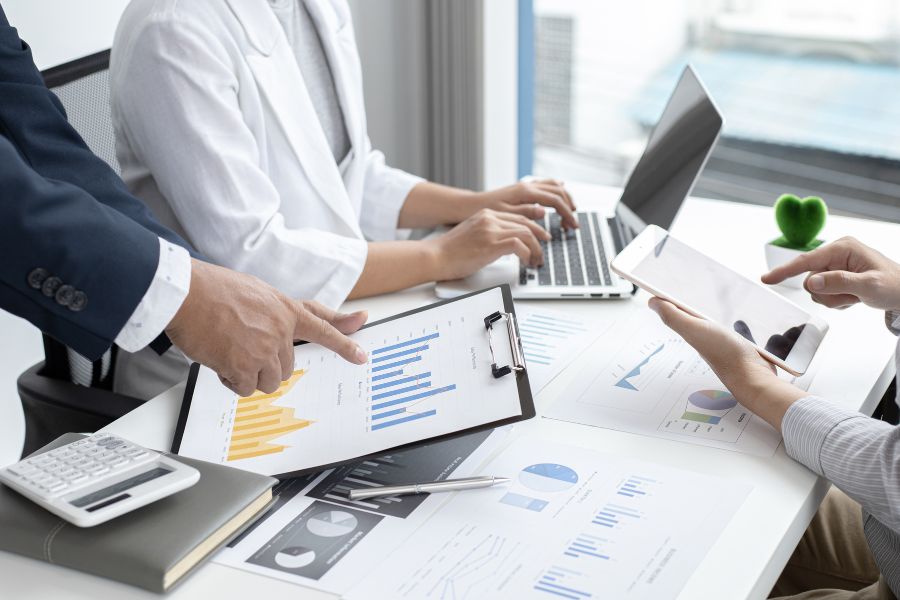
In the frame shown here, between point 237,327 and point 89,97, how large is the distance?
0.64 metres

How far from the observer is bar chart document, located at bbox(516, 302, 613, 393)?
1211mm

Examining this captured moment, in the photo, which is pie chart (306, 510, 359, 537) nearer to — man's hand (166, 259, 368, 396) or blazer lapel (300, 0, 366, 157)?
man's hand (166, 259, 368, 396)

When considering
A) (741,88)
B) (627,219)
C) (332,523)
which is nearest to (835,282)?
(627,219)

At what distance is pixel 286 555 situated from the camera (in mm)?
874

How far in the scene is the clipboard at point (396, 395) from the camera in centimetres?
97

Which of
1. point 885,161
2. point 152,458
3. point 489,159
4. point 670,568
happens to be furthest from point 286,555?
point 885,161

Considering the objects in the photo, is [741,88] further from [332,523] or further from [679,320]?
[332,523]

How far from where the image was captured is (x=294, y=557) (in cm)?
87

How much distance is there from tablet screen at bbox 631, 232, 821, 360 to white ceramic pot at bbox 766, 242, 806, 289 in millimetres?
201

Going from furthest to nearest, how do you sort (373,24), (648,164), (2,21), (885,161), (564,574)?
(885,161) < (373,24) < (648,164) < (2,21) < (564,574)

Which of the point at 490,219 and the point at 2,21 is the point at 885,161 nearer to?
the point at 490,219

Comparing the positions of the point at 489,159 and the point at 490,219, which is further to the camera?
the point at 489,159

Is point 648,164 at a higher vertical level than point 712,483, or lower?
higher

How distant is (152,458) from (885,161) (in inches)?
164
